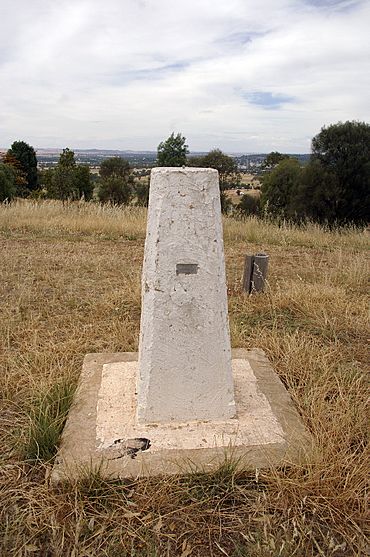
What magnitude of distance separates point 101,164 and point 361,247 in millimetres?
20971

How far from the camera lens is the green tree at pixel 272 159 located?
83.9 ft

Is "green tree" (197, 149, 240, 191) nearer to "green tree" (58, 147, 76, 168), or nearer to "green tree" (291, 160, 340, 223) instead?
"green tree" (291, 160, 340, 223)

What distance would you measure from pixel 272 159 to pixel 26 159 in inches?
693

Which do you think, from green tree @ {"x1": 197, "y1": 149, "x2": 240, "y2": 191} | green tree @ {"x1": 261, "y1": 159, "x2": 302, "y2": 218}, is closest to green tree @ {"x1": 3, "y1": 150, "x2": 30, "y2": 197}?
green tree @ {"x1": 261, "y1": 159, "x2": 302, "y2": 218}

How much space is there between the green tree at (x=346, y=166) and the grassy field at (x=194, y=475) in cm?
881

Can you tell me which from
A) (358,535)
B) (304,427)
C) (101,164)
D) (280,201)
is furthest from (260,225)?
(101,164)

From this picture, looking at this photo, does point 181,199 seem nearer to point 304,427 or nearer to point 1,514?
point 304,427

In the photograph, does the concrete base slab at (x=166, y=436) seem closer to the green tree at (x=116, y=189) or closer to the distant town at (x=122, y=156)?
the distant town at (x=122, y=156)

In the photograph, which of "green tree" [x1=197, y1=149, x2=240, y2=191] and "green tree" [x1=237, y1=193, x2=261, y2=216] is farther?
"green tree" [x1=237, y1=193, x2=261, y2=216]

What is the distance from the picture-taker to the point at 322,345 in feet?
10.5

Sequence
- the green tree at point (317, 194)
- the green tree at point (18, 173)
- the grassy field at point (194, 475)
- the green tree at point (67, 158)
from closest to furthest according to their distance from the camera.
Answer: the grassy field at point (194, 475) → the green tree at point (317, 194) → the green tree at point (67, 158) → the green tree at point (18, 173)

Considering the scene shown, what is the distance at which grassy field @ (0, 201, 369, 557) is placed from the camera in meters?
1.62

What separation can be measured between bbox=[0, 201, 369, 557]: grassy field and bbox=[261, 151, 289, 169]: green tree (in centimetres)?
2158

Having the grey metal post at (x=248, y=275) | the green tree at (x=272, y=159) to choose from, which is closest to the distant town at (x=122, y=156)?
the green tree at (x=272, y=159)
